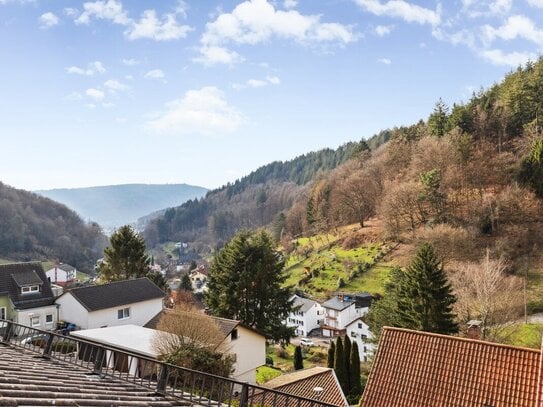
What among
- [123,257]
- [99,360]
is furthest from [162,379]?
[123,257]

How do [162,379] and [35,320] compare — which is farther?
[35,320]

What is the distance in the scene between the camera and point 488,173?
58000 millimetres

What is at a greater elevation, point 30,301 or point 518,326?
point 30,301

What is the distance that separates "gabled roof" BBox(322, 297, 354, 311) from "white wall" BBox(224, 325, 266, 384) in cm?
3023

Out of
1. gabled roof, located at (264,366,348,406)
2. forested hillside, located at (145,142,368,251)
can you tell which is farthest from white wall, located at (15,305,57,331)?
forested hillside, located at (145,142,368,251)

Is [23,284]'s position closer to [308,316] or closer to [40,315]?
[40,315]

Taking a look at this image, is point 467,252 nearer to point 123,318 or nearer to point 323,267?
point 323,267

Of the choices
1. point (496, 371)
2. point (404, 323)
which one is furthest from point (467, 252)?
point (496, 371)

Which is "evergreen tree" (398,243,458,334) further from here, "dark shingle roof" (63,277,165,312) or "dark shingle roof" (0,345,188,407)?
"dark shingle roof" (0,345,188,407)

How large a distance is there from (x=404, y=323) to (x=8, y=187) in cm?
13744

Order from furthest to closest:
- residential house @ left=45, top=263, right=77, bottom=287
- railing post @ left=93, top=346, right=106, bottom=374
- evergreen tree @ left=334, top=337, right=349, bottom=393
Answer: residential house @ left=45, top=263, right=77, bottom=287
evergreen tree @ left=334, top=337, right=349, bottom=393
railing post @ left=93, top=346, right=106, bottom=374

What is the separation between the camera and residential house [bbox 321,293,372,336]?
54.1 metres

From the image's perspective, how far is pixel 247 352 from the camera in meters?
24.6

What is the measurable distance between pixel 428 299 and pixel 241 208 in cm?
13863
